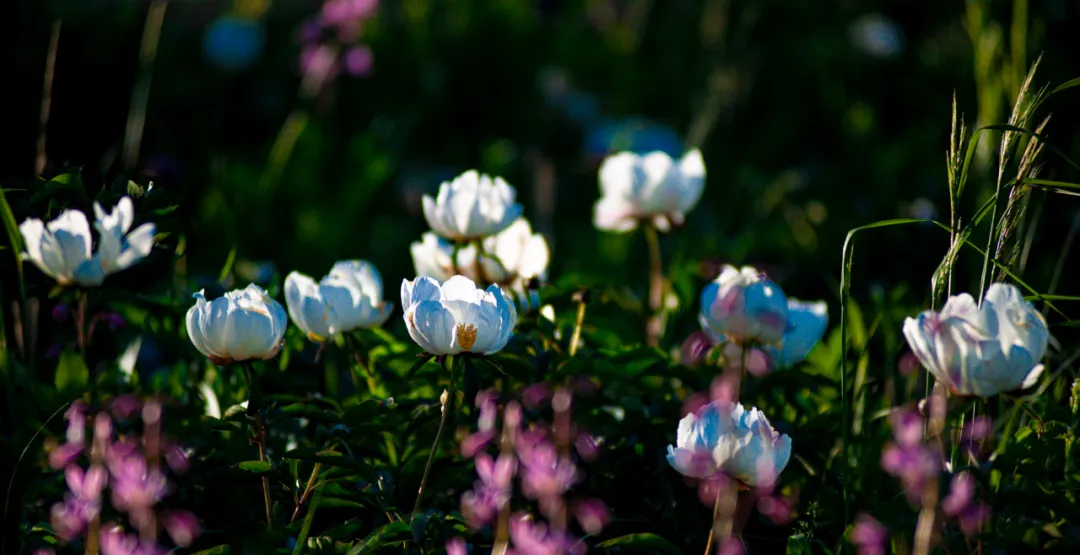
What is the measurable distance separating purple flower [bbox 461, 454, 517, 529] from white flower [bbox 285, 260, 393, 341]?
38cm

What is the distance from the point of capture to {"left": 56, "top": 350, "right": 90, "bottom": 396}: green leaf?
1920 mm

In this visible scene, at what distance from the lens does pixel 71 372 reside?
6.69 ft

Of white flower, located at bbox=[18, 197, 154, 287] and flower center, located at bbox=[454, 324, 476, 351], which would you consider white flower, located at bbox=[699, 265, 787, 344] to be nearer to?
flower center, located at bbox=[454, 324, 476, 351]

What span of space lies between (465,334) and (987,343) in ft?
2.20

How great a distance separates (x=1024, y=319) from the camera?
1.34 meters

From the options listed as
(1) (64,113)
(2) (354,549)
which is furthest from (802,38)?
(2) (354,549)

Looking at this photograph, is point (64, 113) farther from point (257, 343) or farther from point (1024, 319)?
point (1024, 319)

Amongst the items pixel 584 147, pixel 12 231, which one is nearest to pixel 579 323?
pixel 12 231

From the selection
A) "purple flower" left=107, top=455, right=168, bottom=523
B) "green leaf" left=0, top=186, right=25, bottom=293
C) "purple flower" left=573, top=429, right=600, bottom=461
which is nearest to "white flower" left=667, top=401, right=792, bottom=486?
"purple flower" left=573, top=429, right=600, bottom=461

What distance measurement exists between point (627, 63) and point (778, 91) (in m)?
0.77

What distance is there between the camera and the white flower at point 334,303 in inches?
65.5

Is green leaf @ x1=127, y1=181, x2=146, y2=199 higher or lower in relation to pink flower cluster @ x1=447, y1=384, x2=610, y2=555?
higher

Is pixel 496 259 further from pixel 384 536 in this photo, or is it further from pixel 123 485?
pixel 123 485

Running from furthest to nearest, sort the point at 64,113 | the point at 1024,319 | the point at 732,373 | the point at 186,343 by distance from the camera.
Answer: the point at 64,113, the point at 186,343, the point at 732,373, the point at 1024,319
